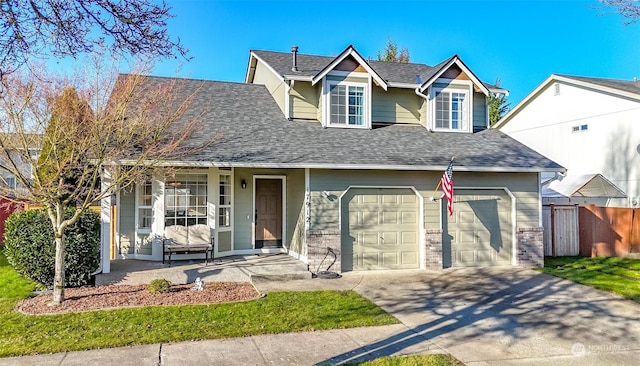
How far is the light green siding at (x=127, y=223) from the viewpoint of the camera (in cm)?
1146

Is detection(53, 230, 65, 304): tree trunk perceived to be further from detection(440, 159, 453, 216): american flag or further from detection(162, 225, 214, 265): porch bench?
detection(440, 159, 453, 216): american flag

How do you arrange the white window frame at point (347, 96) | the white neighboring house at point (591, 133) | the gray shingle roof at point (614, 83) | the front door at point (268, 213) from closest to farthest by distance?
the white window frame at point (347, 96), the front door at point (268, 213), the white neighboring house at point (591, 133), the gray shingle roof at point (614, 83)

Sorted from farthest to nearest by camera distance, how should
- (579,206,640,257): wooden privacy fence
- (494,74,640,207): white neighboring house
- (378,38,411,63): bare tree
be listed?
(378,38,411,63): bare tree
(494,74,640,207): white neighboring house
(579,206,640,257): wooden privacy fence

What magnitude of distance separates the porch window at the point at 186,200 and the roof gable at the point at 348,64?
14.0 ft

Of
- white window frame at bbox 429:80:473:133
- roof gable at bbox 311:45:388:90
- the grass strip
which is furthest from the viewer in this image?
white window frame at bbox 429:80:473:133

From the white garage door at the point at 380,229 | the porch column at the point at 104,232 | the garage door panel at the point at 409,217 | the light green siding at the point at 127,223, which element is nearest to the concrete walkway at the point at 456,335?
the white garage door at the point at 380,229

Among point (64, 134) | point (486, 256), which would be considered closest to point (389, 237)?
point (486, 256)

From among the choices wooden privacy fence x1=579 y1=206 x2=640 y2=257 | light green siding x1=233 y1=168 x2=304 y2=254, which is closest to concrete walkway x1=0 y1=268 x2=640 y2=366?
light green siding x1=233 y1=168 x2=304 y2=254

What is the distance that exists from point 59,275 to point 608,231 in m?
15.3

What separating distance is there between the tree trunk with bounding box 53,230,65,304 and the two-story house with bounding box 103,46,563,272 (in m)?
1.64

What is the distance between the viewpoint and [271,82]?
14617 millimetres

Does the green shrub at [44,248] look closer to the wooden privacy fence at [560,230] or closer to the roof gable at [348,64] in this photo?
the roof gable at [348,64]

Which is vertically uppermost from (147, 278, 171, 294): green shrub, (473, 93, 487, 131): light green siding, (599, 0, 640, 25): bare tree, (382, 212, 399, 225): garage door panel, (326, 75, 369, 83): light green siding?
(326, 75, 369, 83): light green siding

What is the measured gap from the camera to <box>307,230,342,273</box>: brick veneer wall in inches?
416
